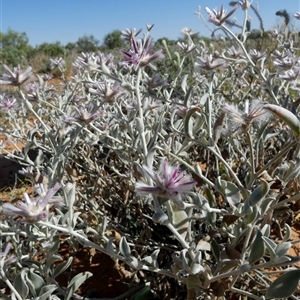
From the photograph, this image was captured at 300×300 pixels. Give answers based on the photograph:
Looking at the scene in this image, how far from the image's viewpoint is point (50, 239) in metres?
1.12

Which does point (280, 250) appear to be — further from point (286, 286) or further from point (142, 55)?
point (142, 55)

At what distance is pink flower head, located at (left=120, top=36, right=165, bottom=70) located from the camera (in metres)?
1.04

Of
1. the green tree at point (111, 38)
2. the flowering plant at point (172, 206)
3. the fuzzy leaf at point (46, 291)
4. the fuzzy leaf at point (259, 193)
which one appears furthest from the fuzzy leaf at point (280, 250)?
the green tree at point (111, 38)

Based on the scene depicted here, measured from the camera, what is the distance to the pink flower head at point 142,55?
1042mm

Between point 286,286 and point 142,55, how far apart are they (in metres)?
0.62

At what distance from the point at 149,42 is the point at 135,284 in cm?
84

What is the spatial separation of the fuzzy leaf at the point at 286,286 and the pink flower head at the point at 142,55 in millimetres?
577

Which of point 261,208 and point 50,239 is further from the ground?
point 261,208

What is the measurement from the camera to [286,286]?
0.82 m

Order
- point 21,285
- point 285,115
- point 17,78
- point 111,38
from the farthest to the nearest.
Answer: point 111,38 < point 17,78 < point 21,285 < point 285,115

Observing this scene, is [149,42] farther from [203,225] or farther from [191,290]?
[203,225]

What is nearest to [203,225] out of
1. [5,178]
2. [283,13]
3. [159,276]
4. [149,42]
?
[159,276]

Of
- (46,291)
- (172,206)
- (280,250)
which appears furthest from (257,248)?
(46,291)

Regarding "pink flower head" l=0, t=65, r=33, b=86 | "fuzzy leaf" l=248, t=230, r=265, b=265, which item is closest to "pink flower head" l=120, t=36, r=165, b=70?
"pink flower head" l=0, t=65, r=33, b=86
